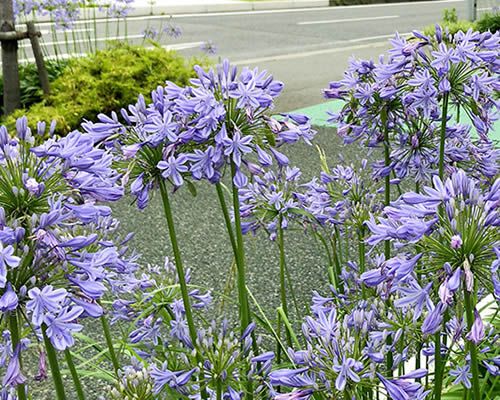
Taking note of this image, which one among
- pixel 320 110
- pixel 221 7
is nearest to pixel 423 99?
pixel 320 110

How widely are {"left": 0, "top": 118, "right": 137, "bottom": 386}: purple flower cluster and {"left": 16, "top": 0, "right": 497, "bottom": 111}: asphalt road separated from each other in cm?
893

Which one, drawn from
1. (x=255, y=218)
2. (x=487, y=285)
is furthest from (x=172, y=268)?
(x=487, y=285)

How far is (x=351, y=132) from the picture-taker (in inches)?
94.0

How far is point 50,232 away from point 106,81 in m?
7.43

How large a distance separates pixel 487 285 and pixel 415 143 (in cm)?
91

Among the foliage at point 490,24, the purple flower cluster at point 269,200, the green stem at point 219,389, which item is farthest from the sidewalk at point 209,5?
the green stem at point 219,389

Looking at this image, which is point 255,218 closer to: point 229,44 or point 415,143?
point 415,143

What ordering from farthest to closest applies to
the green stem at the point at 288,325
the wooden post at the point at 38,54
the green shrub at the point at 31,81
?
the green shrub at the point at 31,81 < the wooden post at the point at 38,54 < the green stem at the point at 288,325

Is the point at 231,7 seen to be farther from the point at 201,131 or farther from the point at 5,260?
the point at 5,260

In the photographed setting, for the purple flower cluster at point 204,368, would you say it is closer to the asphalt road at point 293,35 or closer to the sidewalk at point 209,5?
the asphalt road at point 293,35

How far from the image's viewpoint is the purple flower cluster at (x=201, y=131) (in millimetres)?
1579

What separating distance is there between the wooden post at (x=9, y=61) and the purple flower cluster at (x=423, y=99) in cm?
643

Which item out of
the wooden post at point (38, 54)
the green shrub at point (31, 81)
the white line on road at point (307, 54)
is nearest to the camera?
the wooden post at point (38, 54)

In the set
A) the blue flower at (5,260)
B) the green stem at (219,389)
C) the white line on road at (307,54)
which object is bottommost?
the white line on road at (307,54)
